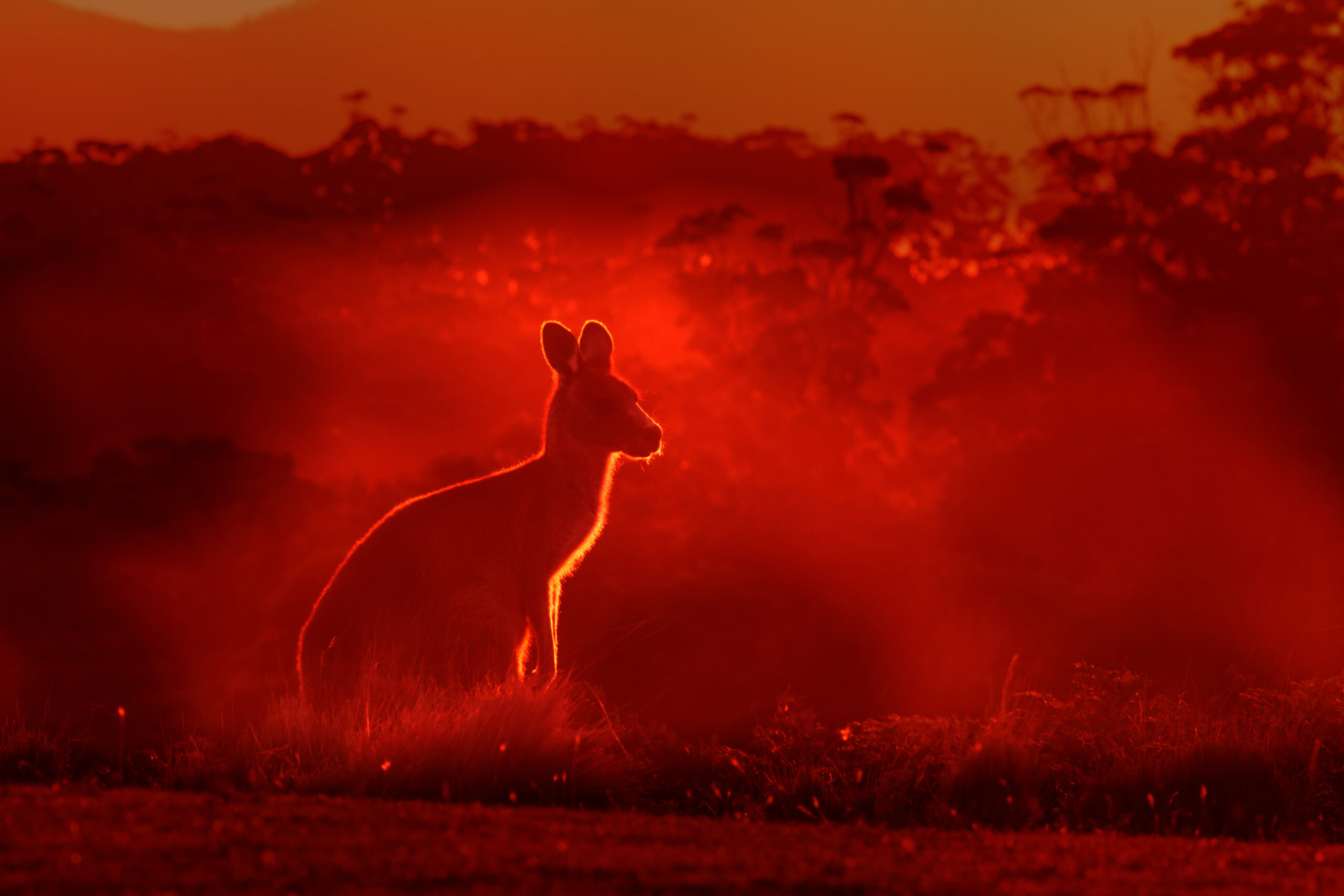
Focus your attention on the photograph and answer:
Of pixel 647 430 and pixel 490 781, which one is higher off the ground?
pixel 647 430

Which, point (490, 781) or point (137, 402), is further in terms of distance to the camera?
point (137, 402)

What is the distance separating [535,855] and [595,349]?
13.4 feet

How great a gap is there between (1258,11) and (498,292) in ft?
71.5

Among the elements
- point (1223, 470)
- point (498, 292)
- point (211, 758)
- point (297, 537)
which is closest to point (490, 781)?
point (211, 758)

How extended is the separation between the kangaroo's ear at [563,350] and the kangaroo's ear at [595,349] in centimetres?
4

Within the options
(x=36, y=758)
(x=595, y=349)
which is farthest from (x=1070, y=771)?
(x=36, y=758)

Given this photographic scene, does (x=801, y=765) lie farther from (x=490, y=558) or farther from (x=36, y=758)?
(x=36, y=758)

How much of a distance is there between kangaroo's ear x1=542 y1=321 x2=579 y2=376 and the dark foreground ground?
3067 millimetres

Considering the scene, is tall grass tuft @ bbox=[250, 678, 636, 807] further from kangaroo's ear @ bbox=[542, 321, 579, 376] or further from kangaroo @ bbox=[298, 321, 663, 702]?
kangaroo's ear @ bbox=[542, 321, 579, 376]

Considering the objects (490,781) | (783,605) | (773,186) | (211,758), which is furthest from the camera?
(773,186)

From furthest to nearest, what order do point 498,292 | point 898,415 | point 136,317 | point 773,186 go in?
point 773,186
point 498,292
point 136,317
point 898,415

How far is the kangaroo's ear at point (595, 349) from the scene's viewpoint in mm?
9030

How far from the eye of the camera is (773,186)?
1937 inches

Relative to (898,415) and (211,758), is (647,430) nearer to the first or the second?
(211,758)
